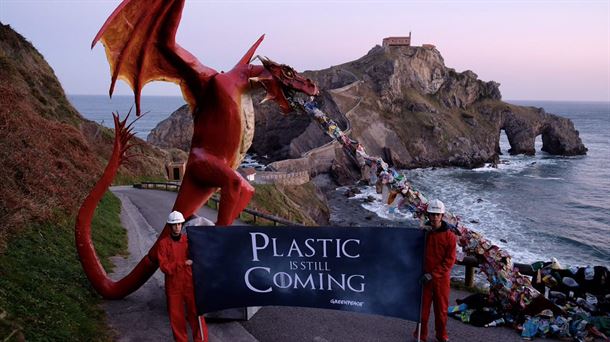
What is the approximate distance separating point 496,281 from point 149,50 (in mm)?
5842

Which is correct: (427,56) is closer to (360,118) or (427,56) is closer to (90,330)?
(360,118)

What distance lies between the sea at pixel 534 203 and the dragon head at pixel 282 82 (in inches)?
273

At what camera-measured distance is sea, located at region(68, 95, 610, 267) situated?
86.0ft

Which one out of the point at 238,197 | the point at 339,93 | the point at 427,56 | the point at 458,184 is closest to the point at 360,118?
the point at 339,93

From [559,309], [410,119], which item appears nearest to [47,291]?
[559,309]

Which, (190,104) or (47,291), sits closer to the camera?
(47,291)

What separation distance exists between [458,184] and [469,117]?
28568mm

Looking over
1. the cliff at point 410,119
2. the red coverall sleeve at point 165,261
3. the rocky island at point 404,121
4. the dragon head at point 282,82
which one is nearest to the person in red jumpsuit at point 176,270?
the red coverall sleeve at point 165,261

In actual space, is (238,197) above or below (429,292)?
above

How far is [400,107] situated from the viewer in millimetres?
66812

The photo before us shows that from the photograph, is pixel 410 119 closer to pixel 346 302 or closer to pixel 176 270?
pixel 346 302

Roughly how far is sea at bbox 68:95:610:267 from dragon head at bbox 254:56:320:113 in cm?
692

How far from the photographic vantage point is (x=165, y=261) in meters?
5.21

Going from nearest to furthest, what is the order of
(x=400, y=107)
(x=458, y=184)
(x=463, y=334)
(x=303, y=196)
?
(x=463, y=334) → (x=303, y=196) → (x=458, y=184) → (x=400, y=107)
